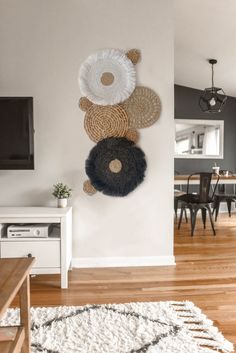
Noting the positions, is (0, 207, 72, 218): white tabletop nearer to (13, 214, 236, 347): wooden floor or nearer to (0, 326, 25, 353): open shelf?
(13, 214, 236, 347): wooden floor

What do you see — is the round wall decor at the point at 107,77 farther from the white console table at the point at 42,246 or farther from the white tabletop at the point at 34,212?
the white console table at the point at 42,246

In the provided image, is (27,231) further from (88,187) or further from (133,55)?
(133,55)

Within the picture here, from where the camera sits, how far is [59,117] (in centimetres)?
296

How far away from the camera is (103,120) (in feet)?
9.73

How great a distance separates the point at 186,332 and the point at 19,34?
2.80 metres

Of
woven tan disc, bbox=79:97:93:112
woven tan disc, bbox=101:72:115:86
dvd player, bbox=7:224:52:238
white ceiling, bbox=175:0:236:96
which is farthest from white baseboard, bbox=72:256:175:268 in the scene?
white ceiling, bbox=175:0:236:96

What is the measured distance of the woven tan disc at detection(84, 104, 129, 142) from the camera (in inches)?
117

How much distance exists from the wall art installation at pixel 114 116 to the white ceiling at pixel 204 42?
1.21 meters

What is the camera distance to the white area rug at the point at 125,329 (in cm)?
167

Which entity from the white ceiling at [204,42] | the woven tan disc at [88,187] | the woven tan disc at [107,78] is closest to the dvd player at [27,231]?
the woven tan disc at [88,187]

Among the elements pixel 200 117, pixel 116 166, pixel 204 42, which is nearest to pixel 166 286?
pixel 116 166

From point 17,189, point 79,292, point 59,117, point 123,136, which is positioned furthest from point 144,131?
point 79,292

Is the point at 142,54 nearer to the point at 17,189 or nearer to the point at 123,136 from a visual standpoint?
the point at 123,136

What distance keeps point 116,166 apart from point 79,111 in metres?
0.63
